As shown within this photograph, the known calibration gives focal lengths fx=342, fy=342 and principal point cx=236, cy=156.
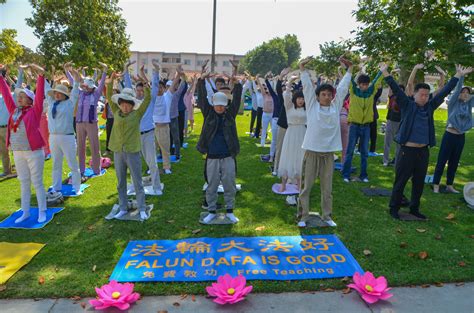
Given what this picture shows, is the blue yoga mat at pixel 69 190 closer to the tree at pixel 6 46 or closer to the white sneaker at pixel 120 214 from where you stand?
the white sneaker at pixel 120 214

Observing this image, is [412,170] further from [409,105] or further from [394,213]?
[409,105]

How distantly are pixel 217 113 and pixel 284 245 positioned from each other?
7.25ft

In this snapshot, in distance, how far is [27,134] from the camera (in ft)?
17.5

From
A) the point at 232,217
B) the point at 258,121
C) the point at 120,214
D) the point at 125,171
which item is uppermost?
the point at 258,121

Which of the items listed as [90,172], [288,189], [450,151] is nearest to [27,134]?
[90,172]

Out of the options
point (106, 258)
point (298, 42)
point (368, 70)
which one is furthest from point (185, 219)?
point (298, 42)

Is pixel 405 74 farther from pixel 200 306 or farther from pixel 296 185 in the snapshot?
pixel 200 306

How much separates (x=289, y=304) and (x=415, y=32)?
33.3 feet

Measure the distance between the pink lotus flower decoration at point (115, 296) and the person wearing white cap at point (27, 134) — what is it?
264 centimetres

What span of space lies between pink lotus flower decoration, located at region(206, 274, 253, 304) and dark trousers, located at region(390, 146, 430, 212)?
347 centimetres

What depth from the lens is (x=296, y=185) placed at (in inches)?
287

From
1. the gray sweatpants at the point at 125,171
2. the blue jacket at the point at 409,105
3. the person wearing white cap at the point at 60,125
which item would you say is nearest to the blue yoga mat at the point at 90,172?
the person wearing white cap at the point at 60,125

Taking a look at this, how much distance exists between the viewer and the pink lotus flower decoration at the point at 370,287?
361cm

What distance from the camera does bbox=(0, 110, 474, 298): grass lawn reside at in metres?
3.95
